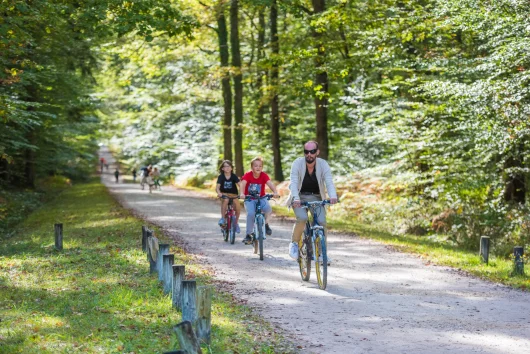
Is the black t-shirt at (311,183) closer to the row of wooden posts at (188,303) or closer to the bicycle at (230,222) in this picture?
the row of wooden posts at (188,303)

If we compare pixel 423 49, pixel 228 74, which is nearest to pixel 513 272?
pixel 423 49

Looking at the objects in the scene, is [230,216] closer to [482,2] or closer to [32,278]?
[32,278]

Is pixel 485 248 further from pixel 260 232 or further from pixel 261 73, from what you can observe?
pixel 261 73

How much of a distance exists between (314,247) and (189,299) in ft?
11.3

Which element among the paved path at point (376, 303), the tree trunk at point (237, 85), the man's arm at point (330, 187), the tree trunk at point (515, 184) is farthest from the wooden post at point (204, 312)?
the tree trunk at point (237, 85)

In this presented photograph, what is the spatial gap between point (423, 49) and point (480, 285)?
36.4ft

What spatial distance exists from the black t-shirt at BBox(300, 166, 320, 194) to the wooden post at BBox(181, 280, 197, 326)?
143 inches

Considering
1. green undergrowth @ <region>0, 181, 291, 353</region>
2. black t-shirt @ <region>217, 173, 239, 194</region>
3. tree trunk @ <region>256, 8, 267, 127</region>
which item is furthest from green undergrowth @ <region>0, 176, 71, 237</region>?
tree trunk @ <region>256, 8, 267, 127</region>

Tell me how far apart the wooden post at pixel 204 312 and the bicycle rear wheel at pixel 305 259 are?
393 cm

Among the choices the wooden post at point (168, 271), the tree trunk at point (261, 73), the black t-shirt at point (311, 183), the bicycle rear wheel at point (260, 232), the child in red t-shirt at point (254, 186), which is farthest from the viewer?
the tree trunk at point (261, 73)

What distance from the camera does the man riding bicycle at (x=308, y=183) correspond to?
34.0 ft

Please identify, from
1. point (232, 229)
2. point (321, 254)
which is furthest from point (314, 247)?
point (232, 229)

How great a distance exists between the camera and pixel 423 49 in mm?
20453

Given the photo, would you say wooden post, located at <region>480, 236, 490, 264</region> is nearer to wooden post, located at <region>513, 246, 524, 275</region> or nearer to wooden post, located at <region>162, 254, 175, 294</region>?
wooden post, located at <region>513, 246, 524, 275</region>
